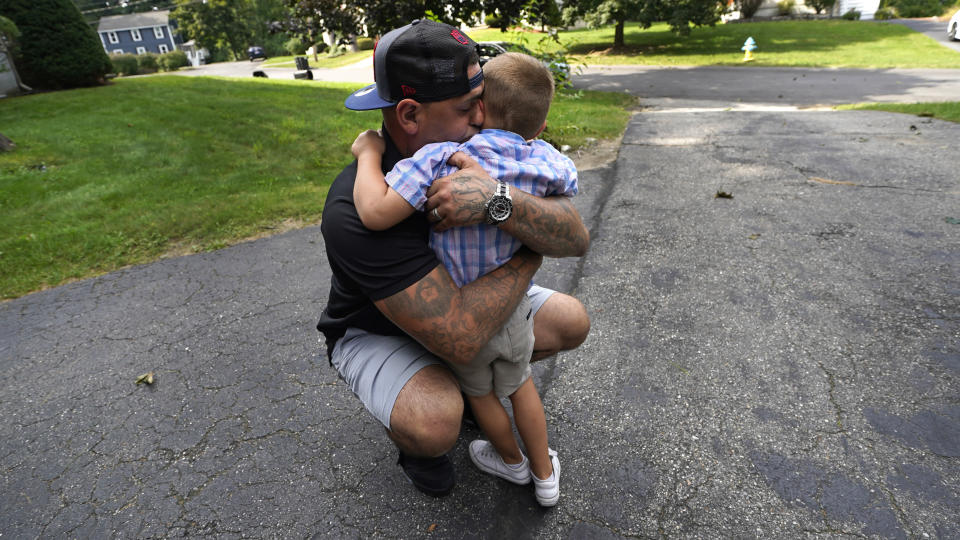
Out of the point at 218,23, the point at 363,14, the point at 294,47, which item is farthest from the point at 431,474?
the point at 218,23

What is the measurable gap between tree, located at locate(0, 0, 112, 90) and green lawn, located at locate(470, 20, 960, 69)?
33.6 ft

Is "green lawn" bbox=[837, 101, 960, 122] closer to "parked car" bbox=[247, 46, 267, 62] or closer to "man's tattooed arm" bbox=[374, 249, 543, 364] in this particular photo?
"man's tattooed arm" bbox=[374, 249, 543, 364]

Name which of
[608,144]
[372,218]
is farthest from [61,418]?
[608,144]

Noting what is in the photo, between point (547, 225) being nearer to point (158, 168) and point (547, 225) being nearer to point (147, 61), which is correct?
point (158, 168)

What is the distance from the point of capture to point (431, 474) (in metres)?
1.87

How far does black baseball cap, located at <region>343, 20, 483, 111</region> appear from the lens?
1.57 metres

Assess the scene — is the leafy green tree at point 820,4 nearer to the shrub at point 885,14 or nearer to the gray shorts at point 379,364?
the shrub at point 885,14

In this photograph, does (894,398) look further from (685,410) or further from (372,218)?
(372,218)

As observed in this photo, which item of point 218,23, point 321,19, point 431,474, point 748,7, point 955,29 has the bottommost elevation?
point 955,29

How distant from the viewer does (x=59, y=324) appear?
3469 mm

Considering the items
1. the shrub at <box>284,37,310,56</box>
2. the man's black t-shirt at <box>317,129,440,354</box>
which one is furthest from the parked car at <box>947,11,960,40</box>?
the shrub at <box>284,37,310,56</box>

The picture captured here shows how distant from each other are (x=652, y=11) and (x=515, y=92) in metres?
19.9

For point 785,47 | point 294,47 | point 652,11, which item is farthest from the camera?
point 294,47

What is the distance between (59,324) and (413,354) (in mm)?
3067
